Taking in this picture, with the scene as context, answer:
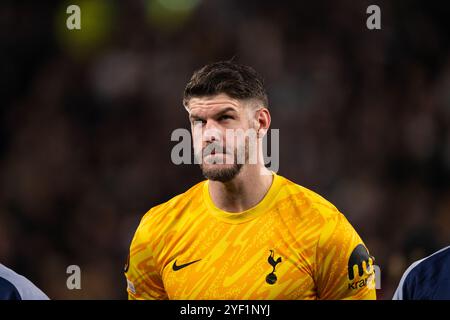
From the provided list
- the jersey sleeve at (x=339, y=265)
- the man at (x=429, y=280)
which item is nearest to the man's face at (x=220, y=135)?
the jersey sleeve at (x=339, y=265)

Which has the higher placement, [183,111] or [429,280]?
[183,111]

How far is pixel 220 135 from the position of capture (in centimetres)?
360

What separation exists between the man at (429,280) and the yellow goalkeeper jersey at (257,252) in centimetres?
34

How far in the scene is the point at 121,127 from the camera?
21.8ft

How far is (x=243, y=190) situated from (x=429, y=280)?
3.64 ft

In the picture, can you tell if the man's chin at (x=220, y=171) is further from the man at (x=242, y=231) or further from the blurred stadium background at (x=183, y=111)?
the blurred stadium background at (x=183, y=111)

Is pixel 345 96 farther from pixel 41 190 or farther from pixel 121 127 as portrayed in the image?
pixel 41 190

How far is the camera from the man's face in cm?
359

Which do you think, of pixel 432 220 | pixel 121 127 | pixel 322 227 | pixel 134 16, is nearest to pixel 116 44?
pixel 134 16

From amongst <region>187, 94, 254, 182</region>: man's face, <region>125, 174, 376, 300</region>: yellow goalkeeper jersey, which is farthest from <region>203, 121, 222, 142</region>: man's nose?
<region>125, 174, 376, 300</region>: yellow goalkeeper jersey

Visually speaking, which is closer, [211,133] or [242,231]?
[211,133]

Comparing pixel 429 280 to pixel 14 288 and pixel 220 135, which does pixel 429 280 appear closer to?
pixel 220 135

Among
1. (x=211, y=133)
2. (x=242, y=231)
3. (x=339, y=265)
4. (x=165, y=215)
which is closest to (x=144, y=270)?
(x=165, y=215)

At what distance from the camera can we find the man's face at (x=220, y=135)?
3588mm
